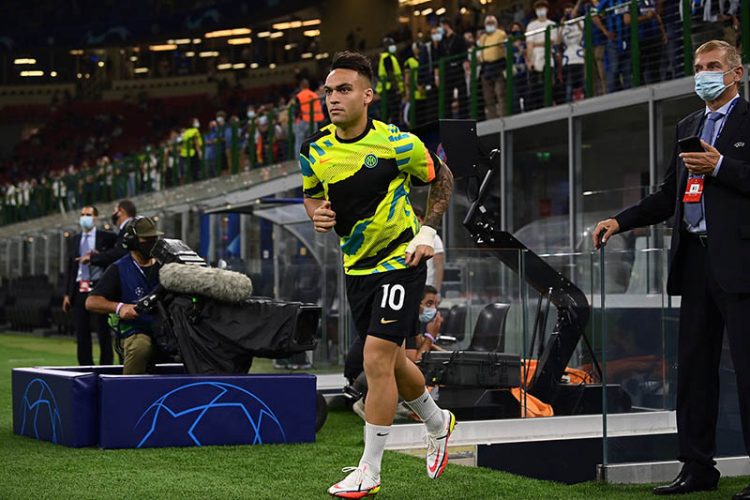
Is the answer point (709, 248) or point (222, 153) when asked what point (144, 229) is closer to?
point (709, 248)

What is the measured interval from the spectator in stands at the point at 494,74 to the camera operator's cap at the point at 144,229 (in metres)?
9.11

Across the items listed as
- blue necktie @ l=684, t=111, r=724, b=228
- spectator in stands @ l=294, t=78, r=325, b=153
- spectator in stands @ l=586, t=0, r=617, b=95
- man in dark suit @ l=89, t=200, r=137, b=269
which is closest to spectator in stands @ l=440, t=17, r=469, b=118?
spectator in stands @ l=586, t=0, r=617, b=95

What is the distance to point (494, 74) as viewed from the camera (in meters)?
17.2

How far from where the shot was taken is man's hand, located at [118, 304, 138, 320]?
8211 millimetres

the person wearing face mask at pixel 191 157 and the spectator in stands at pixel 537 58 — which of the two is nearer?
the spectator in stands at pixel 537 58

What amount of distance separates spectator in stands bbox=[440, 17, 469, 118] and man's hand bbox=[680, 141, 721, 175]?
12.6m

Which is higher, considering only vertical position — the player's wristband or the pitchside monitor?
the pitchside monitor

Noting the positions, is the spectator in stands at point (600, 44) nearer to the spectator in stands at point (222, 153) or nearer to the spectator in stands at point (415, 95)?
the spectator in stands at point (415, 95)

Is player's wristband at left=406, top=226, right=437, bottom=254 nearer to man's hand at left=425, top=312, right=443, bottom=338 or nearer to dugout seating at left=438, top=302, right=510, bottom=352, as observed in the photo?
dugout seating at left=438, top=302, right=510, bottom=352

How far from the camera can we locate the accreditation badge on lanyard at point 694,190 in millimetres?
5371

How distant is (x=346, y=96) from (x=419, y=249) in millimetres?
739

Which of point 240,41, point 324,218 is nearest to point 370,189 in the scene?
point 324,218

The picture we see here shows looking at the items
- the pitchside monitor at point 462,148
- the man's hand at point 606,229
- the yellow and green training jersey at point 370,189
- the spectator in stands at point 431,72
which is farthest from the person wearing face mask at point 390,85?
the yellow and green training jersey at point 370,189

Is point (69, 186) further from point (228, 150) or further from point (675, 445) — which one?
point (675, 445)
